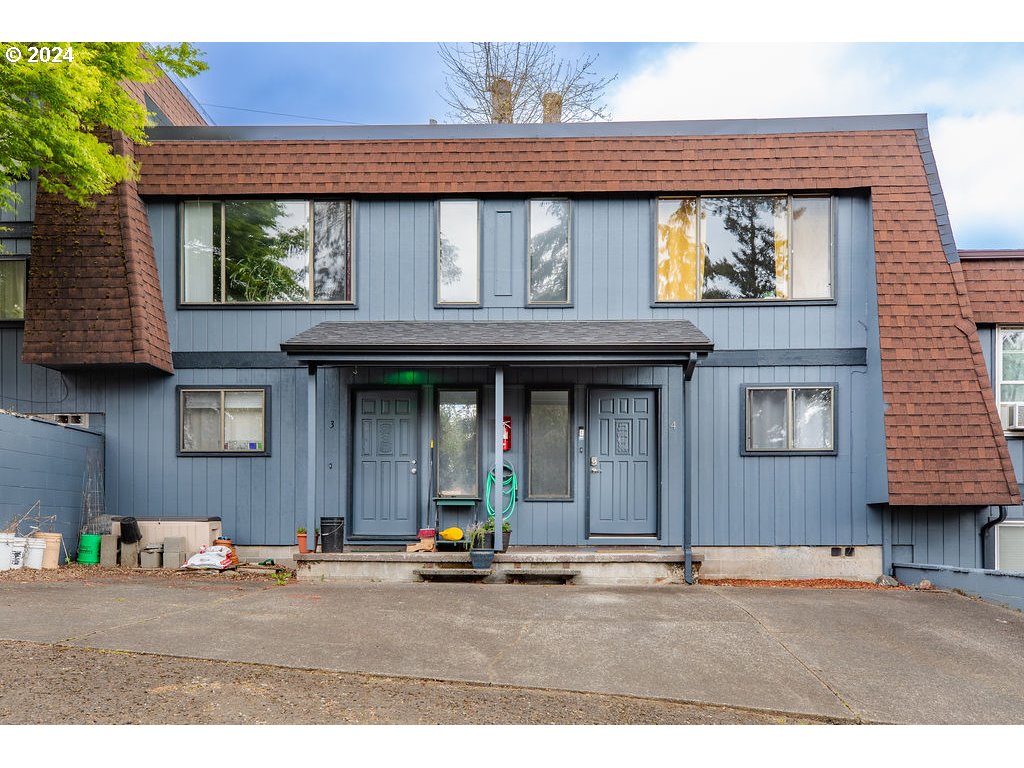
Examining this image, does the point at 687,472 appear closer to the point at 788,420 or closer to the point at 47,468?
the point at 788,420

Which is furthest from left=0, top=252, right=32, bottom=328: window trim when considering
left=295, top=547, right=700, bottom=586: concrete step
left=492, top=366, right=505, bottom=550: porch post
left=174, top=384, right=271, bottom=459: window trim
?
left=492, top=366, right=505, bottom=550: porch post

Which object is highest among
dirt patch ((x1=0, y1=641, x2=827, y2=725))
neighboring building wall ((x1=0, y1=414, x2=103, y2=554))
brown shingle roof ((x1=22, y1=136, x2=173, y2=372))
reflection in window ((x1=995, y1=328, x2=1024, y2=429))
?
brown shingle roof ((x1=22, y1=136, x2=173, y2=372))

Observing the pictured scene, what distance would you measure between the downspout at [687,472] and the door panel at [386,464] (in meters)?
3.43

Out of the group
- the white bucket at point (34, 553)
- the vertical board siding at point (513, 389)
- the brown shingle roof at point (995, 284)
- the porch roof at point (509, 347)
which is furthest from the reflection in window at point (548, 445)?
the white bucket at point (34, 553)

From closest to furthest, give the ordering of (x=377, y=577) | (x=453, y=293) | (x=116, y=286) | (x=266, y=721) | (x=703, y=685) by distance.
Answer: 1. (x=266, y=721)
2. (x=703, y=685)
3. (x=377, y=577)
4. (x=116, y=286)
5. (x=453, y=293)

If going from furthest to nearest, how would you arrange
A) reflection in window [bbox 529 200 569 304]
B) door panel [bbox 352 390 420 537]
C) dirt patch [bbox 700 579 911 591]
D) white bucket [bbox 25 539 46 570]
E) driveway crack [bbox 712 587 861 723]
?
reflection in window [bbox 529 200 569 304], door panel [bbox 352 390 420 537], dirt patch [bbox 700 579 911 591], white bucket [bbox 25 539 46 570], driveway crack [bbox 712 587 861 723]

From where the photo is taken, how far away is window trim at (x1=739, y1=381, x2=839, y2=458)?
930cm

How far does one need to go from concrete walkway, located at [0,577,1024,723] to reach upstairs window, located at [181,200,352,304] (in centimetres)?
392

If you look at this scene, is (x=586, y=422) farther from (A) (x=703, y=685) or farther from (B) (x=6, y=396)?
(B) (x=6, y=396)

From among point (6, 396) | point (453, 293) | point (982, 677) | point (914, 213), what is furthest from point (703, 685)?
point (6, 396)

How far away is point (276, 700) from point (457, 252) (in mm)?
6726

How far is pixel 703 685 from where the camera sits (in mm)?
4488

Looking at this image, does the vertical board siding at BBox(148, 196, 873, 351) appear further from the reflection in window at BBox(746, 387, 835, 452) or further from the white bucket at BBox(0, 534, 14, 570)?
the white bucket at BBox(0, 534, 14, 570)

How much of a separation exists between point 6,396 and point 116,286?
2.28m
